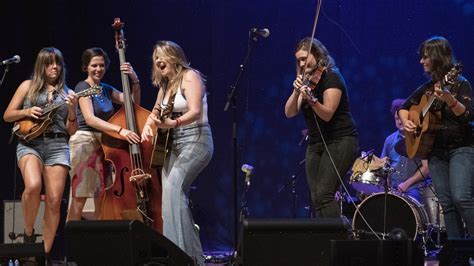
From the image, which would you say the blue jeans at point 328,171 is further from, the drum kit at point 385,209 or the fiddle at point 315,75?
the drum kit at point 385,209

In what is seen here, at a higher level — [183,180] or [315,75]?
[315,75]

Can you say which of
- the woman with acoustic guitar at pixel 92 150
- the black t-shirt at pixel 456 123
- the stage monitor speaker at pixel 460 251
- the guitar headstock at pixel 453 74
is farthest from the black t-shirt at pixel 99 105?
the stage monitor speaker at pixel 460 251

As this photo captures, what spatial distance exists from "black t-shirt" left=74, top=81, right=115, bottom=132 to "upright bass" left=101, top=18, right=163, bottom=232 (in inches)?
A: 14.4

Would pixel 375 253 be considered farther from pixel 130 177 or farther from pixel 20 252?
pixel 130 177

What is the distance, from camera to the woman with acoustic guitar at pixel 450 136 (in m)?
5.27

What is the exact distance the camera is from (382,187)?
762 cm

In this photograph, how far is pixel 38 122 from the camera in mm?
6230

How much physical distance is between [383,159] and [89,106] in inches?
117

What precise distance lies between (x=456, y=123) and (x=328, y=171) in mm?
1027

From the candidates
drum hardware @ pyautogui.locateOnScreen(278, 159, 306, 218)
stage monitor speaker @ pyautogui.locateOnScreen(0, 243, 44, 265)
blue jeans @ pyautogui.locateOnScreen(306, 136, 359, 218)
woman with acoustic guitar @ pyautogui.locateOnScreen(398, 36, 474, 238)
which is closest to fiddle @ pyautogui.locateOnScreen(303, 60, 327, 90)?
blue jeans @ pyautogui.locateOnScreen(306, 136, 359, 218)

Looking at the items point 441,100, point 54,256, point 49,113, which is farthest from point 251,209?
point 441,100

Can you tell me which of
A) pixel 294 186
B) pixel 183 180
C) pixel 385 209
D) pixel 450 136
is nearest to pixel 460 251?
pixel 450 136

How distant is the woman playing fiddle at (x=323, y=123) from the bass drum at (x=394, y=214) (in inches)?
84.9

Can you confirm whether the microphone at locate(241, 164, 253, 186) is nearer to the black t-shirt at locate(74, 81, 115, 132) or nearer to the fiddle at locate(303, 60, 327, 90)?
the black t-shirt at locate(74, 81, 115, 132)
